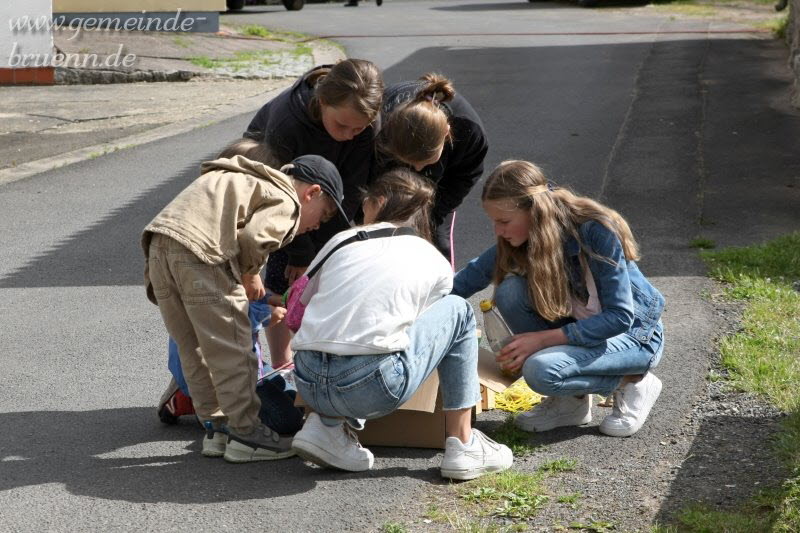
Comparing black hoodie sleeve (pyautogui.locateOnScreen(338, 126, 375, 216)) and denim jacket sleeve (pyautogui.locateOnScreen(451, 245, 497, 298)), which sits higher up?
black hoodie sleeve (pyautogui.locateOnScreen(338, 126, 375, 216))

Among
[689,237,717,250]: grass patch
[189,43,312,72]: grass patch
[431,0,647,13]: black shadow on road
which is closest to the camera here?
[689,237,717,250]: grass patch

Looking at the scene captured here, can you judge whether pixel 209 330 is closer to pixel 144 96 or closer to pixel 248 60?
pixel 144 96

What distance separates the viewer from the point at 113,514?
3.55m

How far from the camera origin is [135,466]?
396cm

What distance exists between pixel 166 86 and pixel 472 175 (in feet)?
36.7

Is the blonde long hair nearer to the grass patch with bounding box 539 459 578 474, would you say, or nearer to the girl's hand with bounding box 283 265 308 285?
the grass patch with bounding box 539 459 578 474

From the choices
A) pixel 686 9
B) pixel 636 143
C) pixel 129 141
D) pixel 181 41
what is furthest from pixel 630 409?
A: pixel 686 9

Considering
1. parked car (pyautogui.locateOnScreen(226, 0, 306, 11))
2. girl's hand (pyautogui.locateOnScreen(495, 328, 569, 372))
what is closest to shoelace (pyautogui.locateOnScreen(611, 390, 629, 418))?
girl's hand (pyautogui.locateOnScreen(495, 328, 569, 372))

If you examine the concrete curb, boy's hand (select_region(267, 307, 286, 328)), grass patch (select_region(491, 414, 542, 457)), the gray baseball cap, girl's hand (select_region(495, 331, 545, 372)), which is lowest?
the concrete curb

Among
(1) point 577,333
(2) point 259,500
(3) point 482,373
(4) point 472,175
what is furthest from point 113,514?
(4) point 472,175

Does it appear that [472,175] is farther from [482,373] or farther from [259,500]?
[259,500]

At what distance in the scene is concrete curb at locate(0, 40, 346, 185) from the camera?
9836mm

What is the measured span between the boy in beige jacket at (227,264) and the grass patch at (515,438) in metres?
0.84

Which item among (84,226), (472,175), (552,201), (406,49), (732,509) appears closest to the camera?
(732,509)
